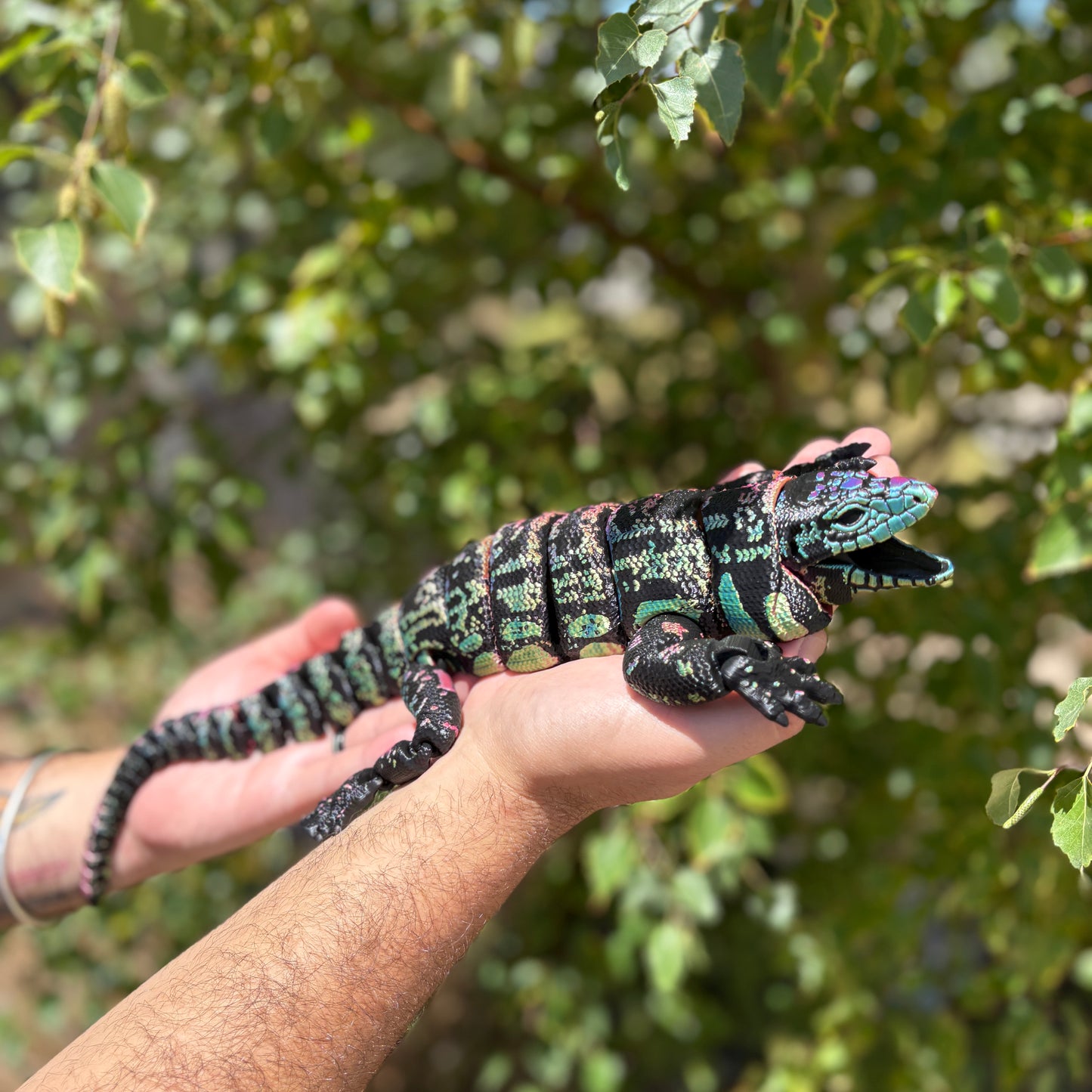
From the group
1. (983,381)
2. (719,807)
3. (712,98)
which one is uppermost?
(712,98)

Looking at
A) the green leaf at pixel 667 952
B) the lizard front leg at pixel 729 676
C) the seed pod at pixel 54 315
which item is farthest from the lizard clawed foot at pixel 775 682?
the seed pod at pixel 54 315

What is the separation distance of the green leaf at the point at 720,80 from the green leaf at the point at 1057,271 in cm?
66

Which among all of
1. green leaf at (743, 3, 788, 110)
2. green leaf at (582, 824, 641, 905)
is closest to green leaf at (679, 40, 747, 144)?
green leaf at (743, 3, 788, 110)

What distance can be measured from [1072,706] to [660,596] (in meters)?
0.63

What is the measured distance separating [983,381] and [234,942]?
1.87 meters

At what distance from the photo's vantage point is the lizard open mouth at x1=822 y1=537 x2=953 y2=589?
1.41m

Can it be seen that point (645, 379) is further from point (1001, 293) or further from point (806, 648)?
point (806, 648)

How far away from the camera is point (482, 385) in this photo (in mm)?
Answer: 2488

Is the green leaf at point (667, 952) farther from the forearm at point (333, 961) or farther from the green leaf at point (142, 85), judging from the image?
the green leaf at point (142, 85)

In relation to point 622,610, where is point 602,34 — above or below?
above

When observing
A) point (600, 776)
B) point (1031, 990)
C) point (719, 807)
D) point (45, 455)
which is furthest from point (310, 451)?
point (1031, 990)

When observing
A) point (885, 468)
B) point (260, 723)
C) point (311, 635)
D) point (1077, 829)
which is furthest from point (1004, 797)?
point (311, 635)

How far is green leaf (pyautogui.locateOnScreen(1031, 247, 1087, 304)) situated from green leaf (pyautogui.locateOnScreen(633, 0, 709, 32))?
2.43ft

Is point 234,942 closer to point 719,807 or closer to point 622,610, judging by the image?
point 622,610
